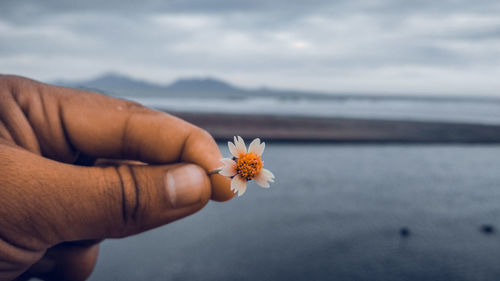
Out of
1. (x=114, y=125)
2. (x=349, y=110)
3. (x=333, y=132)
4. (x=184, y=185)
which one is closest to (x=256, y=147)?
(x=184, y=185)

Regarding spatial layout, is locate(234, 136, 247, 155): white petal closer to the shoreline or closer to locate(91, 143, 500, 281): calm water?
locate(91, 143, 500, 281): calm water

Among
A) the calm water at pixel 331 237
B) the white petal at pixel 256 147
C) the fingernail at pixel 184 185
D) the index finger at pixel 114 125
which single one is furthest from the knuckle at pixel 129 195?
the calm water at pixel 331 237

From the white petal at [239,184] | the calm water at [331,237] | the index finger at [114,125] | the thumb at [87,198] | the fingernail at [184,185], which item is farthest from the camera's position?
the calm water at [331,237]

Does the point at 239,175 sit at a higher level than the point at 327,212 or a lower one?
higher

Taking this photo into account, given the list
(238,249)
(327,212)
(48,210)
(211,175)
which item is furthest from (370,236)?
(48,210)

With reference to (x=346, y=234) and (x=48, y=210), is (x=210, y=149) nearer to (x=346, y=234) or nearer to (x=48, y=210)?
(x=48, y=210)

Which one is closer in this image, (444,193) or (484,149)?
(444,193)

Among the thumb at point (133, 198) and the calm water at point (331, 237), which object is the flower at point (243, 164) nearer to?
the thumb at point (133, 198)
